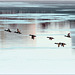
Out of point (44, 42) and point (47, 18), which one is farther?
point (44, 42)

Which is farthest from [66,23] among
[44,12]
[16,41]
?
[16,41]

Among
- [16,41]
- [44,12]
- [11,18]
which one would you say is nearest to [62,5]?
[44,12]

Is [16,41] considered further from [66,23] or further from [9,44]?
[66,23]

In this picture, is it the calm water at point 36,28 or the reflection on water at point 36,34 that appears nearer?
the calm water at point 36,28

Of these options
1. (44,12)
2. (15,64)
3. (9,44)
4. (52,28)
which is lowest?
(15,64)

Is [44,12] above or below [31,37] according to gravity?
above

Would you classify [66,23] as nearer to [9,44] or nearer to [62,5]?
[62,5]

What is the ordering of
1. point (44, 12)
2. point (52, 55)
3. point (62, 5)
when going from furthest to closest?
point (52, 55) → point (44, 12) → point (62, 5)

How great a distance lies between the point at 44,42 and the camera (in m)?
2.06

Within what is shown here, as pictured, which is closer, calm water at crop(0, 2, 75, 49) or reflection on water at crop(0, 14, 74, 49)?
calm water at crop(0, 2, 75, 49)

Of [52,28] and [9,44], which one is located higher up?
[52,28]

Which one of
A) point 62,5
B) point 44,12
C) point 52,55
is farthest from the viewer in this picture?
point 52,55

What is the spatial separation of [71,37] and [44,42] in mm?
244

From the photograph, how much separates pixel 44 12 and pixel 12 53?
46 cm
